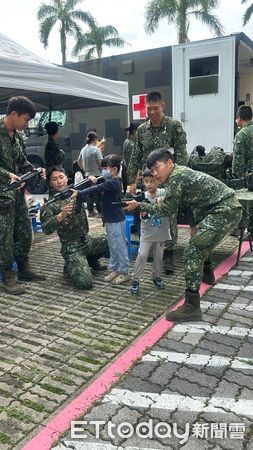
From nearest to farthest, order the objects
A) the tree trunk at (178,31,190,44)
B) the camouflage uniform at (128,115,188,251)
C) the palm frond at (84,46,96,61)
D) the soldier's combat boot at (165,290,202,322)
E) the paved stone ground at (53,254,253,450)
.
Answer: the paved stone ground at (53,254,253,450) → the soldier's combat boot at (165,290,202,322) → the camouflage uniform at (128,115,188,251) → the tree trunk at (178,31,190,44) → the palm frond at (84,46,96,61)

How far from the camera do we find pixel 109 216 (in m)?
4.08

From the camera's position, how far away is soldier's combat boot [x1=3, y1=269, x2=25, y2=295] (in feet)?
13.0

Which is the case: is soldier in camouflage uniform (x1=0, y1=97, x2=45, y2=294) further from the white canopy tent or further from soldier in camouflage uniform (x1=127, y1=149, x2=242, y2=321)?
soldier in camouflage uniform (x1=127, y1=149, x2=242, y2=321)

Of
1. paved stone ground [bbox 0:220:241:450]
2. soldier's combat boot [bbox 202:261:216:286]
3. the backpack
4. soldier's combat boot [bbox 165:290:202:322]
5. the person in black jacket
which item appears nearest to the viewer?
paved stone ground [bbox 0:220:241:450]

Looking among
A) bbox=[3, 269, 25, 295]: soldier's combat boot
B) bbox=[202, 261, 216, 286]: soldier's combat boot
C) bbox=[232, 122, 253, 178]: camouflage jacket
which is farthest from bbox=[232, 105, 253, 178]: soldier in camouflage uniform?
bbox=[3, 269, 25, 295]: soldier's combat boot

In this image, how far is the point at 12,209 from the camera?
4051mm

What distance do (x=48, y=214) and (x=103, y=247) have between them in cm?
75

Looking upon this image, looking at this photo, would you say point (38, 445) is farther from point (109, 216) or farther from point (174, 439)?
point (109, 216)

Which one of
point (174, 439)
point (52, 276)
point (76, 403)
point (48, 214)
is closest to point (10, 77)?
point (48, 214)

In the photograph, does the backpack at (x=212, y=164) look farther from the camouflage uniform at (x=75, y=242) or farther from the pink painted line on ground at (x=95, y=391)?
the pink painted line on ground at (x=95, y=391)

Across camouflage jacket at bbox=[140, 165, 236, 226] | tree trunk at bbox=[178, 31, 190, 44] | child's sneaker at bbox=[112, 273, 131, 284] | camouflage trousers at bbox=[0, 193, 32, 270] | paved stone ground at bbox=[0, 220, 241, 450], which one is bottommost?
paved stone ground at bbox=[0, 220, 241, 450]

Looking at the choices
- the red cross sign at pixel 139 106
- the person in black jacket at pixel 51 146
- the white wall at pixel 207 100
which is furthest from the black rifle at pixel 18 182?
the red cross sign at pixel 139 106

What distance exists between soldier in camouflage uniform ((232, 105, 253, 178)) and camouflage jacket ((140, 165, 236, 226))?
2.09 metres

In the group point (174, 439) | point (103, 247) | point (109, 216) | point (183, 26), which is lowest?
point (174, 439)
